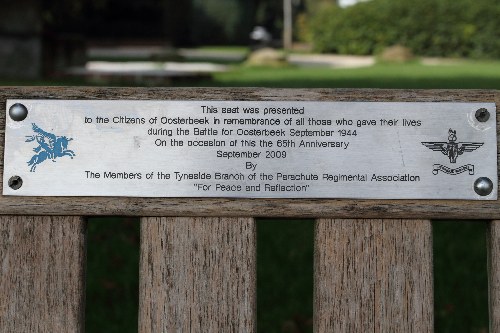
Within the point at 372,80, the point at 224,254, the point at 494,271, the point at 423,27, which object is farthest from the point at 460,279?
the point at 423,27

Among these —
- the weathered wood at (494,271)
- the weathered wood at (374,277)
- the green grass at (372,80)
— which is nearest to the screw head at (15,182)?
the weathered wood at (374,277)

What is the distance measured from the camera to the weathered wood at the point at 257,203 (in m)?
1.60

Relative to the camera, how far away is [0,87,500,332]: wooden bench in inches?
63.3

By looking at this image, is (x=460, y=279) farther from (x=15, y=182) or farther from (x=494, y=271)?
(x=15, y=182)

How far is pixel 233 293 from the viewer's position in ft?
5.29

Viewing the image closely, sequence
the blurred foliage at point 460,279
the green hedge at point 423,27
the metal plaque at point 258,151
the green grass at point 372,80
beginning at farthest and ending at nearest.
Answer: the green hedge at point 423,27 < the green grass at point 372,80 < the blurred foliage at point 460,279 < the metal plaque at point 258,151

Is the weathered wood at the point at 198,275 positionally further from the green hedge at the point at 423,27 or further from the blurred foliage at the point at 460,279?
the green hedge at the point at 423,27

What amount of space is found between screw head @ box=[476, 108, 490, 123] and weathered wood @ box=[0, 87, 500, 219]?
6cm

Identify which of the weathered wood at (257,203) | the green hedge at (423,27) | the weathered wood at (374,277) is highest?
the green hedge at (423,27)

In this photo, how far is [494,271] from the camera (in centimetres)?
164

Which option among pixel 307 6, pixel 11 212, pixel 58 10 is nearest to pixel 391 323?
pixel 11 212

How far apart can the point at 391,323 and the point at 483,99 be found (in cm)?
49

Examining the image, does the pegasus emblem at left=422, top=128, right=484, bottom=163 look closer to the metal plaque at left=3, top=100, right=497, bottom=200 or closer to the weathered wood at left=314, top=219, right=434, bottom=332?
the metal plaque at left=3, top=100, right=497, bottom=200

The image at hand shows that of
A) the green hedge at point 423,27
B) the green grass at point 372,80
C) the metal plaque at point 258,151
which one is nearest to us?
→ the metal plaque at point 258,151
